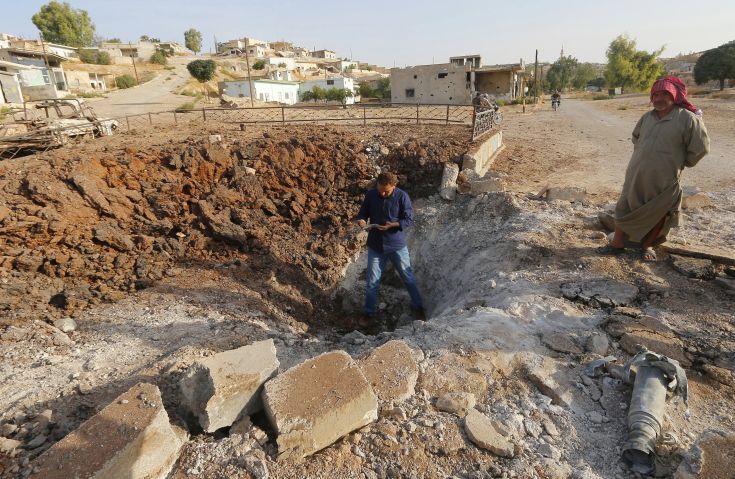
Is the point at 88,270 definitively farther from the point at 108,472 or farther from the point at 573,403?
the point at 573,403

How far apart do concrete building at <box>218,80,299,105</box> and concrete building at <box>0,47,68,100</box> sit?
12.3 m

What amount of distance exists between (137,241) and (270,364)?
419cm

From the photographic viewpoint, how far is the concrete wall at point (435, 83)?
1160 inches

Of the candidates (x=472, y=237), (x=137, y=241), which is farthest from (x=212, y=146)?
(x=472, y=237)

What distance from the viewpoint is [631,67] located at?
148 feet

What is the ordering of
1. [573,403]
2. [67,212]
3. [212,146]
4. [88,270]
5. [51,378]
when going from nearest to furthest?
[573,403] → [51,378] → [88,270] → [67,212] → [212,146]

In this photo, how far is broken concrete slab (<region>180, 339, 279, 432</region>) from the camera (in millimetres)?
2422

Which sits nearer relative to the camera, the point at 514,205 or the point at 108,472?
the point at 108,472

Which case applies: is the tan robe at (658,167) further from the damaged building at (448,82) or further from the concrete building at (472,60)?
the concrete building at (472,60)

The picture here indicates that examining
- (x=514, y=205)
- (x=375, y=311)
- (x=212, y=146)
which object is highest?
(x=212, y=146)

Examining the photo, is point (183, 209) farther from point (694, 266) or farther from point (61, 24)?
point (61, 24)

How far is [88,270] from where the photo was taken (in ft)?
16.6

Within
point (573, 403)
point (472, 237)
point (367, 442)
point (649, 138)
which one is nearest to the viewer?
point (367, 442)

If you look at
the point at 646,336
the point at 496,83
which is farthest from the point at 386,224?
the point at 496,83
